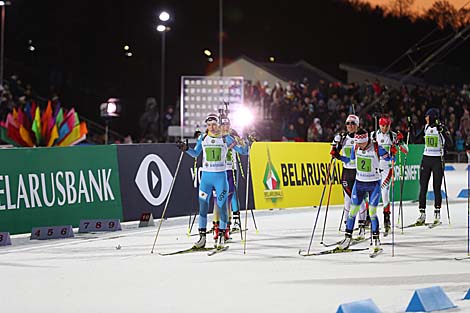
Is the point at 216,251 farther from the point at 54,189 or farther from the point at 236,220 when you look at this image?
the point at 54,189

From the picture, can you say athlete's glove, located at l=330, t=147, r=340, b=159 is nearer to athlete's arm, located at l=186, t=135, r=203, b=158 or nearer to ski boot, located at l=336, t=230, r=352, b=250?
ski boot, located at l=336, t=230, r=352, b=250

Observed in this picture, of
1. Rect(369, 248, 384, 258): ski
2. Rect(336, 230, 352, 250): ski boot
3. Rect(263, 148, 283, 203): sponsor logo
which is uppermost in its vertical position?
Rect(263, 148, 283, 203): sponsor logo

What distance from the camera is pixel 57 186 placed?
15.6 metres

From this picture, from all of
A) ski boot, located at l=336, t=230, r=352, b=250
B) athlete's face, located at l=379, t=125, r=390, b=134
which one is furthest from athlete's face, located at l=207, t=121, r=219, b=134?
athlete's face, located at l=379, t=125, r=390, b=134

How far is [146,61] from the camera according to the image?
4959 cm

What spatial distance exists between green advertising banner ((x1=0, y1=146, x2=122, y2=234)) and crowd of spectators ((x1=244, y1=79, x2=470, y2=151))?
13.7 meters

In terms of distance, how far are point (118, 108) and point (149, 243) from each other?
11.3 meters

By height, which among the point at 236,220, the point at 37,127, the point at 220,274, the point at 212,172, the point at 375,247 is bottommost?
the point at 220,274

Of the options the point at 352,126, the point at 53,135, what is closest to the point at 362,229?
the point at 352,126

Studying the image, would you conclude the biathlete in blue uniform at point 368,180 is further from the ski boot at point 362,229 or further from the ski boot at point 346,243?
the ski boot at point 362,229

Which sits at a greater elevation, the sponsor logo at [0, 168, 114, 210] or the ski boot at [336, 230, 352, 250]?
the sponsor logo at [0, 168, 114, 210]

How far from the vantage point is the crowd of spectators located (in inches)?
1255

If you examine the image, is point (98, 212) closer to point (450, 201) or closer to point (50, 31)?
point (450, 201)

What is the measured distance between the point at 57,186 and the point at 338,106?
20.5 m
